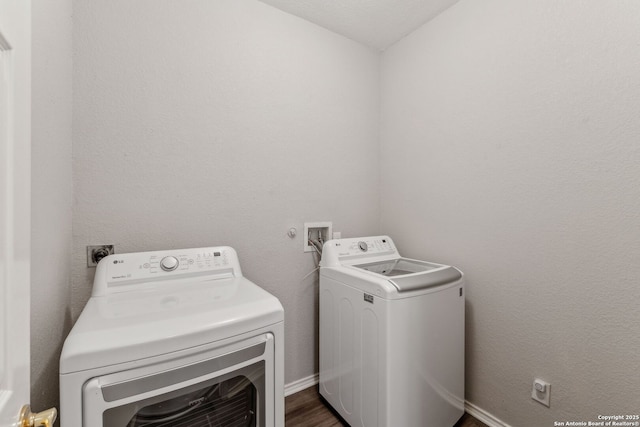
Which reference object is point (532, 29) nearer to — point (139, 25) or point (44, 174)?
point (139, 25)

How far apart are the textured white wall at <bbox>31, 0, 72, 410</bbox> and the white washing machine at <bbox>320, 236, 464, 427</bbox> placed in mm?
1178

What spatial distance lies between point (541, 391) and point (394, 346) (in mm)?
760

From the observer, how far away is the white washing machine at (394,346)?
1240mm

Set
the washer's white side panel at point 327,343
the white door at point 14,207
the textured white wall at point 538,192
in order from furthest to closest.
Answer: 1. the washer's white side panel at point 327,343
2. the textured white wall at point 538,192
3. the white door at point 14,207

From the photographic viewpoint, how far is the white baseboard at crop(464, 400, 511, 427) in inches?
57.7

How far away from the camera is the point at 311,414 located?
1.59 metres

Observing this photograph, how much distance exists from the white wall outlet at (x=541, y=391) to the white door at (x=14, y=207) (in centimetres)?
Result: 182

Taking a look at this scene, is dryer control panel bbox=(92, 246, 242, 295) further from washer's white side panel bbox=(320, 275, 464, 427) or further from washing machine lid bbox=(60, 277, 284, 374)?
washer's white side panel bbox=(320, 275, 464, 427)

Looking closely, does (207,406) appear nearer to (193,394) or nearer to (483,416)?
(193,394)

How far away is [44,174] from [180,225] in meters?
0.64

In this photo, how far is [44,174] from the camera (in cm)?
85

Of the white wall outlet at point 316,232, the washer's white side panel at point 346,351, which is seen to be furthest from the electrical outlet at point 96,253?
the washer's white side panel at point 346,351

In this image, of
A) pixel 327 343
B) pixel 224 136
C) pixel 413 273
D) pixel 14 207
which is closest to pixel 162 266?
pixel 224 136

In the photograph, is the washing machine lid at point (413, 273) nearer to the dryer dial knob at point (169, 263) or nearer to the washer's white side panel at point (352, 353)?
the washer's white side panel at point (352, 353)
